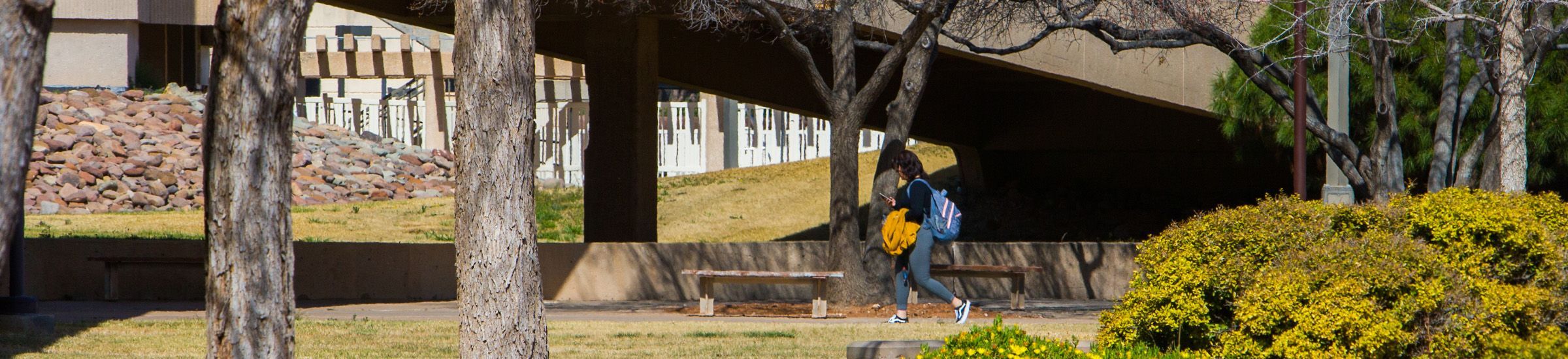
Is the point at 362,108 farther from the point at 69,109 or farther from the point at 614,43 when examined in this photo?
the point at 614,43

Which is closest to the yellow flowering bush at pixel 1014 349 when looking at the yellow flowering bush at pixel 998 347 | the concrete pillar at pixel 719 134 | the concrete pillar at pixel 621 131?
the yellow flowering bush at pixel 998 347

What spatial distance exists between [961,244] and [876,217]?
95.7 inches

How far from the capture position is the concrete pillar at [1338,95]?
Answer: 1271 cm

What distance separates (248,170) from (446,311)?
805 cm

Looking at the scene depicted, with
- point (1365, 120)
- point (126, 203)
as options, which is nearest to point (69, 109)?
point (126, 203)

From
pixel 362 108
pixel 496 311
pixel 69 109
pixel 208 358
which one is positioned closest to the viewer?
pixel 208 358

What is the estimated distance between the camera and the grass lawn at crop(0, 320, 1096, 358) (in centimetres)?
916

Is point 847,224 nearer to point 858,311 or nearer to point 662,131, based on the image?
point 858,311

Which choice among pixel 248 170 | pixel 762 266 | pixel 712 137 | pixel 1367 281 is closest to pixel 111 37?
pixel 712 137

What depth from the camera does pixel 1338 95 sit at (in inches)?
523

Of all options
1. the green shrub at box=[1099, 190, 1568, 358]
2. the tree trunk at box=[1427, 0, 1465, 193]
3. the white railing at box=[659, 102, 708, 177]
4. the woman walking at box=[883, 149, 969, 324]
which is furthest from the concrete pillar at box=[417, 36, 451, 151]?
the green shrub at box=[1099, 190, 1568, 358]

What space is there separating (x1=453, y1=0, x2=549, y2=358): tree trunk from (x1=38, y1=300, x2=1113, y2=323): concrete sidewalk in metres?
5.40

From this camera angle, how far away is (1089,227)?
27.0 metres

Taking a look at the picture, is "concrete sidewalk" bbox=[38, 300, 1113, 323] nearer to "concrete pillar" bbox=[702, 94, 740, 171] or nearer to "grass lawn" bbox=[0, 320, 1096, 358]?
"grass lawn" bbox=[0, 320, 1096, 358]
